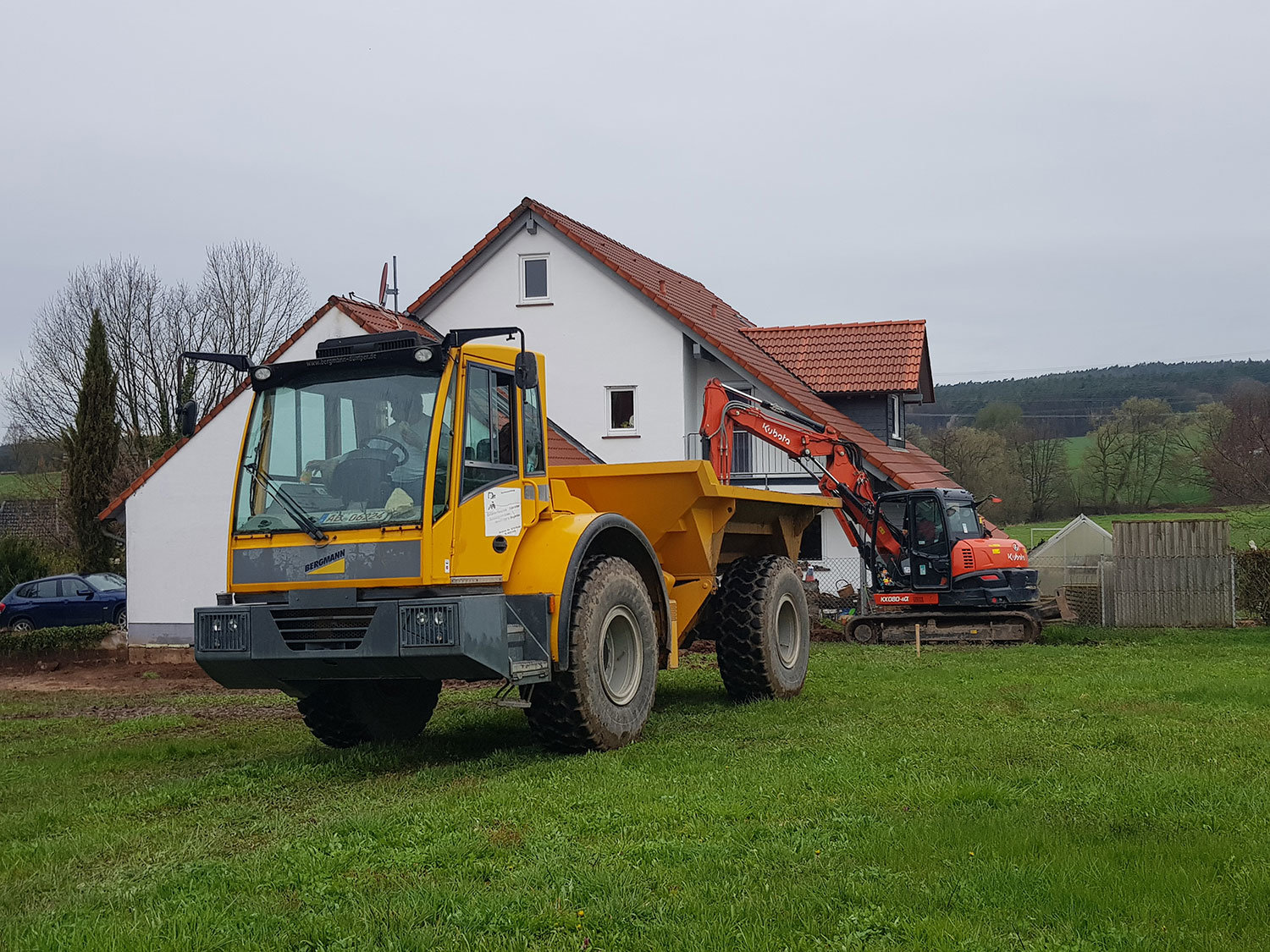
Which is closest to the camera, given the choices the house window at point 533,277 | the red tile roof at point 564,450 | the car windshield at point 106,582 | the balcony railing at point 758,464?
the red tile roof at point 564,450

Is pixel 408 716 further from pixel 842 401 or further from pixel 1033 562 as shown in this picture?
pixel 1033 562

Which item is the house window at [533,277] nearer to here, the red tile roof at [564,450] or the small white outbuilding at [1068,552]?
the red tile roof at [564,450]

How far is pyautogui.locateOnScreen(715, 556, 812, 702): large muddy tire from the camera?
1117 cm

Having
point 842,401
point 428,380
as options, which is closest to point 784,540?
point 428,380

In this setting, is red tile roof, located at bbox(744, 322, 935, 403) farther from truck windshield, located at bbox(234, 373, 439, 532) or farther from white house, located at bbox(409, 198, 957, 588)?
truck windshield, located at bbox(234, 373, 439, 532)

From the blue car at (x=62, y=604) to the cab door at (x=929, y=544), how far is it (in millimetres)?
16968

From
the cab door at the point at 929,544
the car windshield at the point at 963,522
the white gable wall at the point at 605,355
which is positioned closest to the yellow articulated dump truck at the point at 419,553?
the cab door at the point at 929,544

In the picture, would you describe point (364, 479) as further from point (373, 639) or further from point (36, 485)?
point (36, 485)

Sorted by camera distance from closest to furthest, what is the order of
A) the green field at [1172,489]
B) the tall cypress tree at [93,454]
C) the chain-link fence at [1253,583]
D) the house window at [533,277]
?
the chain-link fence at [1253,583]
the house window at [533,277]
the tall cypress tree at [93,454]
the green field at [1172,489]

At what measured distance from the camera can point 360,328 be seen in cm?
2203

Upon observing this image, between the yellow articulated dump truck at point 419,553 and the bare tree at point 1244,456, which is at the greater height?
the bare tree at point 1244,456

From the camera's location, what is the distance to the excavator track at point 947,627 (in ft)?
68.8

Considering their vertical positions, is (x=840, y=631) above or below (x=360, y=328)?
below

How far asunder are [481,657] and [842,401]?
68.7 ft
